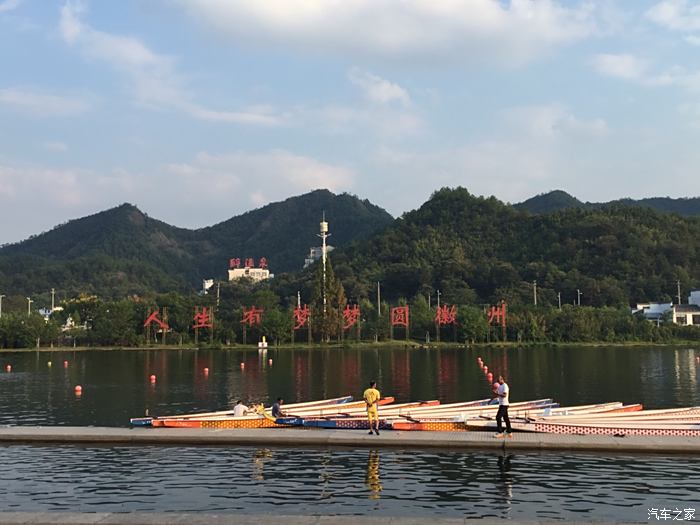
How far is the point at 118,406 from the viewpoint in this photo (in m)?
47.0

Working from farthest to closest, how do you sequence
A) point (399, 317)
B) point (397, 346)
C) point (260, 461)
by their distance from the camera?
1. point (399, 317)
2. point (397, 346)
3. point (260, 461)

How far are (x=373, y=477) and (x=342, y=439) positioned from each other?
5015mm

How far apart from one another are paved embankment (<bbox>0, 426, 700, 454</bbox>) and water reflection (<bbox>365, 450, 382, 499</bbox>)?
1.61 m

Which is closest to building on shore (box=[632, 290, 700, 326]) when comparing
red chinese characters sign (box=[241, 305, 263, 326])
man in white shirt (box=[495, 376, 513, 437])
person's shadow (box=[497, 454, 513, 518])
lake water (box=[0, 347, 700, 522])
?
red chinese characters sign (box=[241, 305, 263, 326])

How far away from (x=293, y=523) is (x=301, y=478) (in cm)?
771

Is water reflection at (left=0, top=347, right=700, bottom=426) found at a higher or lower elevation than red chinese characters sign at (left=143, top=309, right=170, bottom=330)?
lower

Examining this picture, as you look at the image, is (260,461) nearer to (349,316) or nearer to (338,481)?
(338,481)

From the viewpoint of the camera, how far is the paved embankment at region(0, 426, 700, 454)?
2669 centimetres

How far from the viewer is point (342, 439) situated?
28031 millimetres

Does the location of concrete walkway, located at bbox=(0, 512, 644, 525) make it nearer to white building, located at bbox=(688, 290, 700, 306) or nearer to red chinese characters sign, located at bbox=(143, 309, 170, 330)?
red chinese characters sign, located at bbox=(143, 309, 170, 330)

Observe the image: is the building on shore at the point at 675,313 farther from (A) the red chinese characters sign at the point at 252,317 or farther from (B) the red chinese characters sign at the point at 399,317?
(A) the red chinese characters sign at the point at 252,317

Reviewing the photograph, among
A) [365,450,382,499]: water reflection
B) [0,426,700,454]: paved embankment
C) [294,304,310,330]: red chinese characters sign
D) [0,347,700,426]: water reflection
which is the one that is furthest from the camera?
[294,304,310,330]: red chinese characters sign

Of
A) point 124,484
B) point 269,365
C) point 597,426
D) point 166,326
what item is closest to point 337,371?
point 269,365

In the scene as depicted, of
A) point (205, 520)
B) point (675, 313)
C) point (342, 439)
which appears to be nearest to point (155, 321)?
point (342, 439)
